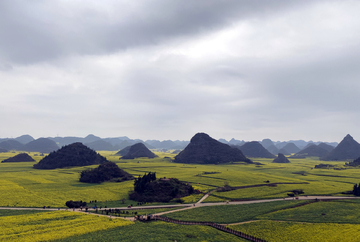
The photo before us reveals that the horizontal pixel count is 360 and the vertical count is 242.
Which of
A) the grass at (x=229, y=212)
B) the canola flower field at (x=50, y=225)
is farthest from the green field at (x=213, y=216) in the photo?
the canola flower field at (x=50, y=225)

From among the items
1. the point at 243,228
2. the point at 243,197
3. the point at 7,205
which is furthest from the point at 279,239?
the point at 7,205

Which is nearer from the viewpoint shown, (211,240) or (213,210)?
(211,240)

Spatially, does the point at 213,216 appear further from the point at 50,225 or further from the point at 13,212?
the point at 13,212

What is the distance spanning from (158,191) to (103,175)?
157 ft

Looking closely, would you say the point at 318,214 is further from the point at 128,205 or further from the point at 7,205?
the point at 7,205

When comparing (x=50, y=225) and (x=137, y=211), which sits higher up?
(x=50, y=225)

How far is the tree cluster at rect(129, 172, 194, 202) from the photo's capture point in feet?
275

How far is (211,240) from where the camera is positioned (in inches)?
1843

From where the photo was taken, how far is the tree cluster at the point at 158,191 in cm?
8381

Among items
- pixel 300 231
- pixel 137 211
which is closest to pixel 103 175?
pixel 137 211

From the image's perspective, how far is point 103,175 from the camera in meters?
122

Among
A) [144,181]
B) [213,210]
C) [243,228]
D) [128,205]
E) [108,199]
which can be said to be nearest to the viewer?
[243,228]

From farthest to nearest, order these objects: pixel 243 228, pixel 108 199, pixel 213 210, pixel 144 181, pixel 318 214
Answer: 1. pixel 144 181
2. pixel 108 199
3. pixel 213 210
4. pixel 318 214
5. pixel 243 228

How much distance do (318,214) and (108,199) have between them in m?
68.1
